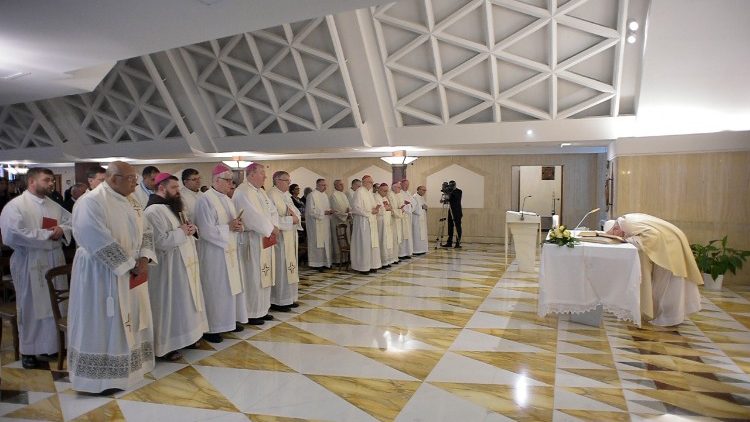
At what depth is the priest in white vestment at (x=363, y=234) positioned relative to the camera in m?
9.53

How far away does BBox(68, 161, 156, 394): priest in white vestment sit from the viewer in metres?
3.82

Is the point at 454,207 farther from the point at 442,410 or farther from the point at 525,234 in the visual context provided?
the point at 442,410

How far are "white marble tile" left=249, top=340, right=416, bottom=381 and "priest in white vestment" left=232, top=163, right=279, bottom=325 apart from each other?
75cm

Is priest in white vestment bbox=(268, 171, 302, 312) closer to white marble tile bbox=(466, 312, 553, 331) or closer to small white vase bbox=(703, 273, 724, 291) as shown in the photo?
white marble tile bbox=(466, 312, 553, 331)

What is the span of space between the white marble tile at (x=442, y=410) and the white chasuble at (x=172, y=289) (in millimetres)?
2327

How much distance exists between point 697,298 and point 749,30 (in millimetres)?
4091

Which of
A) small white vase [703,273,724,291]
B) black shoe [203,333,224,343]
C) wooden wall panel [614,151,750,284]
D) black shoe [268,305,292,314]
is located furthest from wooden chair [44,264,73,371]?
wooden wall panel [614,151,750,284]

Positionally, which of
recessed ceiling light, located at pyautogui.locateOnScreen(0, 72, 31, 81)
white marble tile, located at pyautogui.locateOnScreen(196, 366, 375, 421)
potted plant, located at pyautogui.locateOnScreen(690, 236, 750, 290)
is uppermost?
recessed ceiling light, located at pyautogui.locateOnScreen(0, 72, 31, 81)

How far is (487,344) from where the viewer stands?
5.20m

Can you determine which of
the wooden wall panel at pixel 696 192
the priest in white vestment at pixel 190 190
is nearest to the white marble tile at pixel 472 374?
the priest in white vestment at pixel 190 190

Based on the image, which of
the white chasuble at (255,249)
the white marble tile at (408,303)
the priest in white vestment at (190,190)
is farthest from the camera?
the white marble tile at (408,303)

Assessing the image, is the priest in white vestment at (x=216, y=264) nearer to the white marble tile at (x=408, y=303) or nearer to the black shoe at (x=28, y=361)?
the black shoe at (x=28, y=361)

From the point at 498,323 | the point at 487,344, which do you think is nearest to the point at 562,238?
the point at 498,323

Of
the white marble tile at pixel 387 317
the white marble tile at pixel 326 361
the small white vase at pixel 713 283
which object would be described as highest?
the small white vase at pixel 713 283
